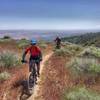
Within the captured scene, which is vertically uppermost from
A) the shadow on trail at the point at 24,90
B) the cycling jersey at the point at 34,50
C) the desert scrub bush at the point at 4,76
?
the cycling jersey at the point at 34,50

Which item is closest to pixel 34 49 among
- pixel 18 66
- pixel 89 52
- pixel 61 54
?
pixel 18 66

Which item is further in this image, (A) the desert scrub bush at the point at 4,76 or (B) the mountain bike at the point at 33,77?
(A) the desert scrub bush at the point at 4,76

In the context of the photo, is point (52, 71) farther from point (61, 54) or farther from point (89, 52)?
point (61, 54)

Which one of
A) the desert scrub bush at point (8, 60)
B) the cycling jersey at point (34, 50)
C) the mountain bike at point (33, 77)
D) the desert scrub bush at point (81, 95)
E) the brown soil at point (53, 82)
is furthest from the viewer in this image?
the desert scrub bush at point (8, 60)

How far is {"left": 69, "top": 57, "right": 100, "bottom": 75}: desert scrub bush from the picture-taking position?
18.8 meters

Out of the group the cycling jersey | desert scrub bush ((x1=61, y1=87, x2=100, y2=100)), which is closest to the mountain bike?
the cycling jersey

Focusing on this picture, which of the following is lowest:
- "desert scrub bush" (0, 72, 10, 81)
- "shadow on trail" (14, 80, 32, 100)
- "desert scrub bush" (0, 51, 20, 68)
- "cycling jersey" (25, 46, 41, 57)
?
"shadow on trail" (14, 80, 32, 100)

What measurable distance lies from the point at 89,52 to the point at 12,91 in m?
11.2

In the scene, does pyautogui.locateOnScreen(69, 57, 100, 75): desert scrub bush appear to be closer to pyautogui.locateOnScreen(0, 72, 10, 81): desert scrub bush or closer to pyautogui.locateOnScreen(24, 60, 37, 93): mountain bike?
pyautogui.locateOnScreen(24, 60, 37, 93): mountain bike

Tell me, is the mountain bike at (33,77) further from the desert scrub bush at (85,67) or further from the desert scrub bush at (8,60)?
the desert scrub bush at (8,60)

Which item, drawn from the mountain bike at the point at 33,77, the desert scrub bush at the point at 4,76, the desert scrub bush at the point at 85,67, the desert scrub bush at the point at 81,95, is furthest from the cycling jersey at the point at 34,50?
the desert scrub bush at the point at 81,95

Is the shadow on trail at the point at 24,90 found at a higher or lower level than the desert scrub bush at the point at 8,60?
lower

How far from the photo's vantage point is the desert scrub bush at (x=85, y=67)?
18.8m

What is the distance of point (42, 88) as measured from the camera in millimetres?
16969
